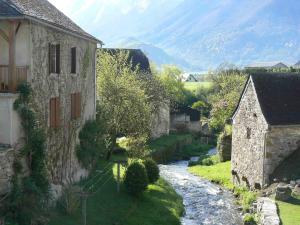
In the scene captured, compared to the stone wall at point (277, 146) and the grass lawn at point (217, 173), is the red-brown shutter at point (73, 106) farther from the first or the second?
the grass lawn at point (217, 173)

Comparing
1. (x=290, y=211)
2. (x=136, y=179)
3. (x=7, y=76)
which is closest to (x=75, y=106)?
(x=136, y=179)

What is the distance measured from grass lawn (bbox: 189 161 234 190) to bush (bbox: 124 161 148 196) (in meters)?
10.2

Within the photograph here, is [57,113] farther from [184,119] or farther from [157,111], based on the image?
[184,119]

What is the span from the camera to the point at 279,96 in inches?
1211

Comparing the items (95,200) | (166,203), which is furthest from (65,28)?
(166,203)

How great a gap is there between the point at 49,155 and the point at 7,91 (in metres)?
4.12

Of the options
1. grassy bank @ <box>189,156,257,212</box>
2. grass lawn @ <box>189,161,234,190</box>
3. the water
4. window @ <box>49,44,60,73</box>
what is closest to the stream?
the water

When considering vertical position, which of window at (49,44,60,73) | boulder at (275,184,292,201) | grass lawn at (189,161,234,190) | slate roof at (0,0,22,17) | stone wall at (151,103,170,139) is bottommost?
grass lawn at (189,161,234,190)

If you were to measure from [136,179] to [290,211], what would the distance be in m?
7.54

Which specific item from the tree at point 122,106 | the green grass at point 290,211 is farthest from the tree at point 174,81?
the green grass at point 290,211

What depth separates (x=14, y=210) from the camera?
16938mm

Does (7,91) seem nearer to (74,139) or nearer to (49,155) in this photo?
(49,155)

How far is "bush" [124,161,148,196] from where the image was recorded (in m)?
24.8

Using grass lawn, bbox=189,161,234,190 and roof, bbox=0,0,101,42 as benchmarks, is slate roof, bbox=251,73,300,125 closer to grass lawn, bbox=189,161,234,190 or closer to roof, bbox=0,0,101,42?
grass lawn, bbox=189,161,234,190
